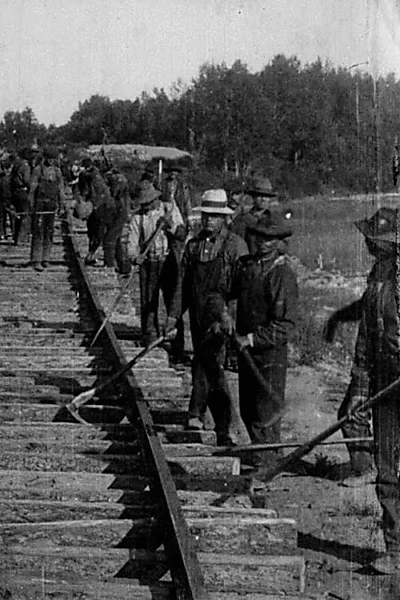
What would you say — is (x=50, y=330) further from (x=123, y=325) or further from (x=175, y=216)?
(x=175, y=216)

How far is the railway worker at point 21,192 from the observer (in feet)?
71.4

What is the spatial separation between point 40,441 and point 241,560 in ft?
7.58

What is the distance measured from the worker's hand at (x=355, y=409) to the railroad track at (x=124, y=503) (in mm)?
673

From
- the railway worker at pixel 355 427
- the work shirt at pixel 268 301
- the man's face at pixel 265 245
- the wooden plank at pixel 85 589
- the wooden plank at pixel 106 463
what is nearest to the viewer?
the wooden plank at pixel 85 589

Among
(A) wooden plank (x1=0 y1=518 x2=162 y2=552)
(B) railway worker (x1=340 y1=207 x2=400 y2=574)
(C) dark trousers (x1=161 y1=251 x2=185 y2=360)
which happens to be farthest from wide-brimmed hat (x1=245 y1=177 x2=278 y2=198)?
(A) wooden plank (x1=0 y1=518 x2=162 y2=552)

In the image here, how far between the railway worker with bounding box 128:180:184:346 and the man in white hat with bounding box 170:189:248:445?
2.84 meters

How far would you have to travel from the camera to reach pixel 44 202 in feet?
56.4

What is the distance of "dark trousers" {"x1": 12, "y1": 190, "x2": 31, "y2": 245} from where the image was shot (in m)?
21.7

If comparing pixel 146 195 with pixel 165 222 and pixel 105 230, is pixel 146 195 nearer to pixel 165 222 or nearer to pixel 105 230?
pixel 165 222

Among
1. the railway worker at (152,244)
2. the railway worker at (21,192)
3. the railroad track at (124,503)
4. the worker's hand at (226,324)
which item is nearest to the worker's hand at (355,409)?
the railroad track at (124,503)

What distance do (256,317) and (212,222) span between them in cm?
120

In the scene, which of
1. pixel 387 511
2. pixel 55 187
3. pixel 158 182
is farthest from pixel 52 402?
pixel 55 187

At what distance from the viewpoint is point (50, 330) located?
38.7 ft

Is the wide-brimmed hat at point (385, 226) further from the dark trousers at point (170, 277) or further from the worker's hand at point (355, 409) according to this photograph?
the dark trousers at point (170, 277)
